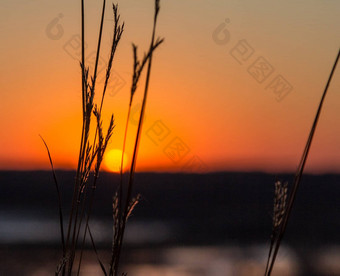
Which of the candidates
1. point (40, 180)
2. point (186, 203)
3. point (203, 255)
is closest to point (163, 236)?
point (203, 255)

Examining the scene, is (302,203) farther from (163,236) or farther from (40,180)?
(163,236)

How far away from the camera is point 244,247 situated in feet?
19.5

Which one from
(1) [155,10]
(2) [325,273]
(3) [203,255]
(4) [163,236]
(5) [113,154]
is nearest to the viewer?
(1) [155,10]

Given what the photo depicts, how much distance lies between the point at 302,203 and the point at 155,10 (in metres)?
11.2

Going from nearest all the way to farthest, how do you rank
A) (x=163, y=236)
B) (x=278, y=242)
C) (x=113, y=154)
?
(x=278, y=242)
(x=113, y=154)
(x=163, y=236)

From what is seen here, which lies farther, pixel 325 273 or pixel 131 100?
pixel 325 273

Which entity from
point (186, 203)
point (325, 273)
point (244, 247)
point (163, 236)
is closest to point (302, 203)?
point (186, 203)

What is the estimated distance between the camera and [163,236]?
731 centimetres

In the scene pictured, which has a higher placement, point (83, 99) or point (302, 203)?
point (302, 203)

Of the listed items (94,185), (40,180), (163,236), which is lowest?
(94,185)

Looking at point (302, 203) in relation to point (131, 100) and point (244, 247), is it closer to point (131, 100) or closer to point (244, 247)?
point (244, 247)

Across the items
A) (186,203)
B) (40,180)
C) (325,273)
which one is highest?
(40,180)

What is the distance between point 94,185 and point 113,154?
145mm

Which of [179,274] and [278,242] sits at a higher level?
[179,274]
